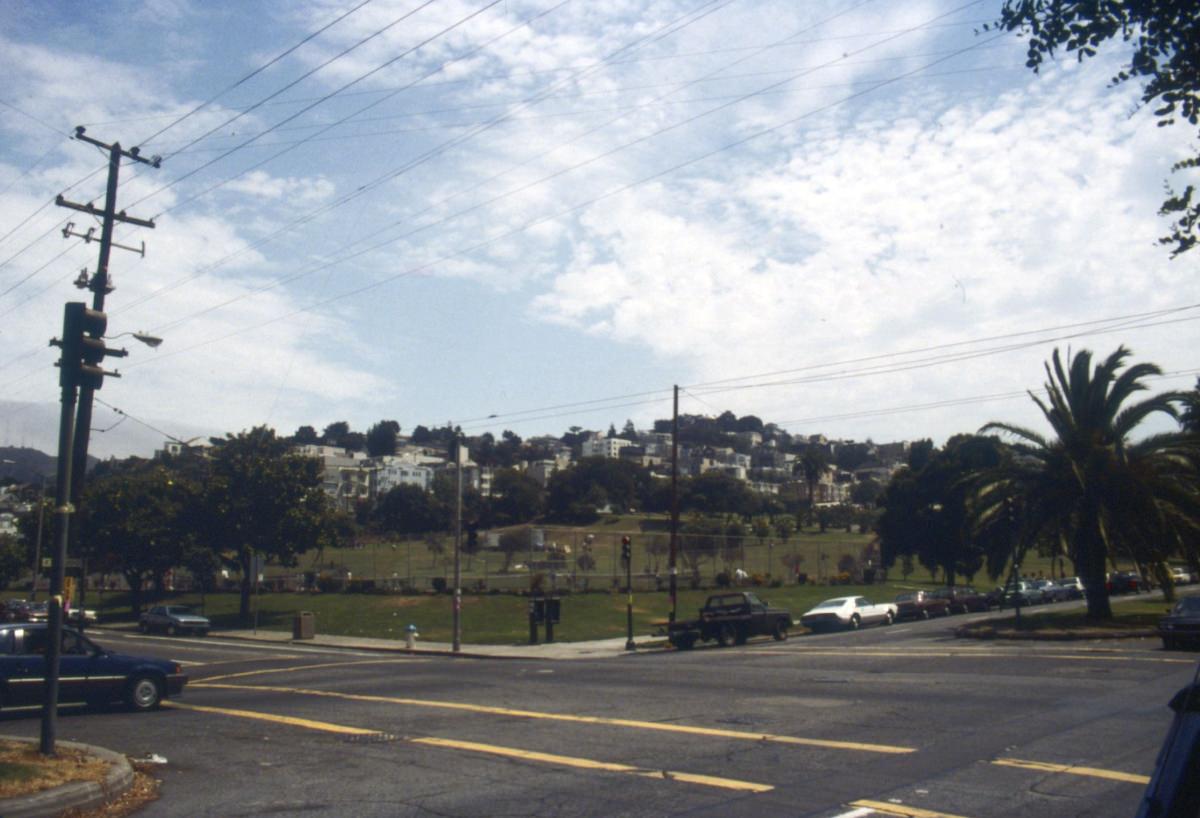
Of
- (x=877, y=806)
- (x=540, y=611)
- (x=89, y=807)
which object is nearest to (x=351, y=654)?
(x=540, y=611)

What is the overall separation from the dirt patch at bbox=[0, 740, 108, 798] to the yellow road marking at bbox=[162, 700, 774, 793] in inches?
158

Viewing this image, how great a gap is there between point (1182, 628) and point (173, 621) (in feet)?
150

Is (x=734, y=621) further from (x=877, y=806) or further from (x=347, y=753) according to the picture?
(x=877, y=806)

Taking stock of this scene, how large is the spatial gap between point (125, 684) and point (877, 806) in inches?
564

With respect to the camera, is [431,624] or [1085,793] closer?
[1085,793]

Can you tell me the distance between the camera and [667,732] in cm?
1425

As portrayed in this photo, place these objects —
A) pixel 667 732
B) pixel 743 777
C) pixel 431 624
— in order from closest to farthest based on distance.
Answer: pixel 743 777
pixel 667 732
pixel 431 624

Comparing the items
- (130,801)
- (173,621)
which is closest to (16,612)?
(173,621)

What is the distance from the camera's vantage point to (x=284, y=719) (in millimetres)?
16797

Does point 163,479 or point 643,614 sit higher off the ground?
point 163,479

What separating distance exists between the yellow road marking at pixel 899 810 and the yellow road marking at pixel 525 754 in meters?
1.14

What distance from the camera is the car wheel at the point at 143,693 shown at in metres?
18.3

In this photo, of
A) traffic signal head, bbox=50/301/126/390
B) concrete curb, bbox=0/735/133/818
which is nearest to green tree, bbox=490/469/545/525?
traffic signal head, bbox=50/301/126/390

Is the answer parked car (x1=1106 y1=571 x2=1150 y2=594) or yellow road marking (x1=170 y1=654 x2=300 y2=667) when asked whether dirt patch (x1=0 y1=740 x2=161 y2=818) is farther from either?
parked car (x1=1106 y1=571 x2=1150 y2=594)
